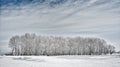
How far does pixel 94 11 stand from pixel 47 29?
1019 millimetres

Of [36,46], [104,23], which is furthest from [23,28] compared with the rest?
[36,46]

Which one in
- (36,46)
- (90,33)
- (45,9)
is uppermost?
(45,9)

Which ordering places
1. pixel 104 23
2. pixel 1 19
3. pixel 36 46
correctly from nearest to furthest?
pixel 1 19, pixel 104 23, pixel 36 46

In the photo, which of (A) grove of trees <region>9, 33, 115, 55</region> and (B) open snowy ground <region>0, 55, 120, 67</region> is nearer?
(B) open snowy ground <region>0, 55, 120, 67</region>

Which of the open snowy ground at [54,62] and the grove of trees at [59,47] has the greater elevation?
the grove of trees at [59,47]

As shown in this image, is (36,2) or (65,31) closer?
(36,2)

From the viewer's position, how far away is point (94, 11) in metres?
3.22

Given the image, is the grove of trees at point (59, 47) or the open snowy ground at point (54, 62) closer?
the open snowy ground at point (54, 62)

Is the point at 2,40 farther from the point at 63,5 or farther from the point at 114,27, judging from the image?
the point at 114,27

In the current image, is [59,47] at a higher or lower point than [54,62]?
higher

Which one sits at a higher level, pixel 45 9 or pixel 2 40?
pixel 45 9

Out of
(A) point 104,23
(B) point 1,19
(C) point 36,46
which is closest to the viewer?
(B) point 1,19

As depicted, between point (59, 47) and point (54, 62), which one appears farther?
point (59, 47)

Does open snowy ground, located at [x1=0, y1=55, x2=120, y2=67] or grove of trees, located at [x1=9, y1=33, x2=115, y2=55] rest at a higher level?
grove of trees, located at [x1=9, y1=33, x2=115, y2=55]
